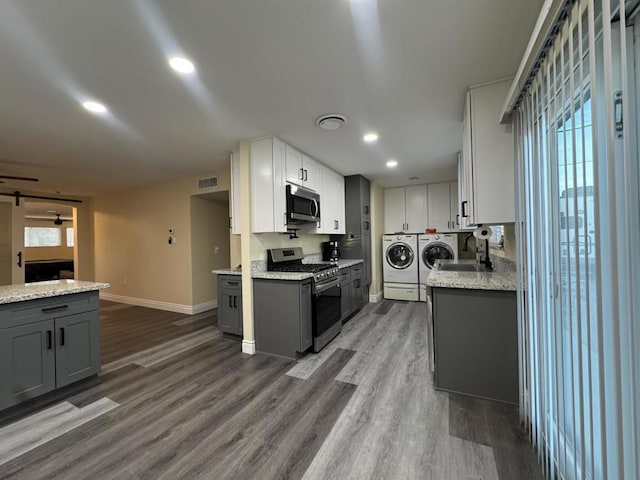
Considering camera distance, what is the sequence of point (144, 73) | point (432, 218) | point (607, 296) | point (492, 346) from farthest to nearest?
point (432, 218) < point (492, 346) < point (144, 73) < point (607, 296)

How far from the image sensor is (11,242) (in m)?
4.83

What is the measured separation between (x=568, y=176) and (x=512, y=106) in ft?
2.80

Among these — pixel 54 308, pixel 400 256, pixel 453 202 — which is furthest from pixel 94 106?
pixel 453 202

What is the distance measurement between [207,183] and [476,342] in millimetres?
4277

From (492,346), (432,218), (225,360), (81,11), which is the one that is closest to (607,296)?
(492,346)

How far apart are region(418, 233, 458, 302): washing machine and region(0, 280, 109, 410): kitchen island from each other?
4740 mm

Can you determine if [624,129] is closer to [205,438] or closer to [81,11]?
[81,11]

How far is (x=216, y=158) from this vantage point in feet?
12.3

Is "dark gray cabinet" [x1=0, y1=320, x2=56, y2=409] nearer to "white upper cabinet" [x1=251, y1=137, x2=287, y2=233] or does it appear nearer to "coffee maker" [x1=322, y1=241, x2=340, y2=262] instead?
"white upper cabinet" [x1=251, y1=137, x2=287, y2=233]

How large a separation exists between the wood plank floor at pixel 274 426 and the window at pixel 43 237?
33.1ft

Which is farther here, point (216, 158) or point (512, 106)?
point (216, 158)

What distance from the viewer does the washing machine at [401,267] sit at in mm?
5285

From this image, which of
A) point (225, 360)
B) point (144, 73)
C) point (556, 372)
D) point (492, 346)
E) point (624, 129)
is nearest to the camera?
point (624, 129)

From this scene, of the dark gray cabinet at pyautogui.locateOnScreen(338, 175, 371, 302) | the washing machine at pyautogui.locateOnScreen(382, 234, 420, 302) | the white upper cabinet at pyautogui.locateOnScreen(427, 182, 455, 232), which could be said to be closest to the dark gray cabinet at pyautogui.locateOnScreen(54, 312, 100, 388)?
the dark gray cabinet at pyautogui.locateOnScreen(338, 175, 371, 302)
